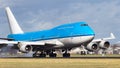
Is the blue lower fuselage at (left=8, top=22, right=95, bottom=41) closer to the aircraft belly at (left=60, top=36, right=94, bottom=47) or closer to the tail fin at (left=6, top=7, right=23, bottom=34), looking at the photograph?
the aircraft belly at (left=60, top=36, right=94, bottom=47)

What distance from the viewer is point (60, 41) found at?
7688 centimetres

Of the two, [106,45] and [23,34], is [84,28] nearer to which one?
[106,45]

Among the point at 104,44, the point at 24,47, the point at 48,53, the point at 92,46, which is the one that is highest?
the point at 104,44

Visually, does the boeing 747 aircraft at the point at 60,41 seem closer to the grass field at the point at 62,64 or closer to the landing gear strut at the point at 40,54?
the landing gear strut at the point at 40,54

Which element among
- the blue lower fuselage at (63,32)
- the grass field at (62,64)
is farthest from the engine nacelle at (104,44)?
the grass field at (62,64)

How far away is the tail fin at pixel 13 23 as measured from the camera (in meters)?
96.1

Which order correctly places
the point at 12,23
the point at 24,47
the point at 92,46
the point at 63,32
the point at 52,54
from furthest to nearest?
the point at 12,23 < the point at 92,46 < the point at 52,54 < the point at 63,32 < the point at 24,47

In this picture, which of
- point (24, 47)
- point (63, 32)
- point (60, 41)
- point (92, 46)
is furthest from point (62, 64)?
point (92, 46)

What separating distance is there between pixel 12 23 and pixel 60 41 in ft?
82.9

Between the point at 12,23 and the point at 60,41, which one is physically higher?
the point at 12,23

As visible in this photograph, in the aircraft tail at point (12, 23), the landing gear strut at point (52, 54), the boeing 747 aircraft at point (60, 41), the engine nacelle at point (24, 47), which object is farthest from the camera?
the aircraft tail at point (12, 23)

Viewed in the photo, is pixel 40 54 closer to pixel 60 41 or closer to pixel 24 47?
pixel 60 41

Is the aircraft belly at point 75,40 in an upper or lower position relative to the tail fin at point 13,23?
lower

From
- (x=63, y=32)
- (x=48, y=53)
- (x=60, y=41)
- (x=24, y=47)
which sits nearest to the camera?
(x=24, y=47)
